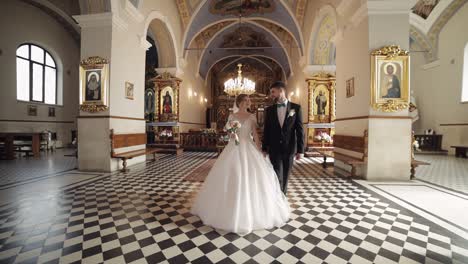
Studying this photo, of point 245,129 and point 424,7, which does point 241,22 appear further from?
point 245,129

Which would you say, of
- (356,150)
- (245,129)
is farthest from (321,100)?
(245,129)

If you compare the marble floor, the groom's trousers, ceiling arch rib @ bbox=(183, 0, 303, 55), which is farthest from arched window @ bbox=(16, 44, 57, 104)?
the marble floor

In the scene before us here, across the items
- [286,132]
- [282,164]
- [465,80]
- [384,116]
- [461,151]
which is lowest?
[461,151]

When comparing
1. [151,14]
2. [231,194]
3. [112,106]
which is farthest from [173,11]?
[231,194]

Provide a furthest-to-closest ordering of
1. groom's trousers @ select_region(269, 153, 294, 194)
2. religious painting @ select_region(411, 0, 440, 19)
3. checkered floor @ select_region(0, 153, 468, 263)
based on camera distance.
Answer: religious painting @ select_region(411, 0, 440, 19) → groom's trousers @ select_region(269, 153, 294, 194) → checkered floor @ select_region(0, 153, 468, 263)

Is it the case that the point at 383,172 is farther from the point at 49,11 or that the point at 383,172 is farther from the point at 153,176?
the point at 49,11

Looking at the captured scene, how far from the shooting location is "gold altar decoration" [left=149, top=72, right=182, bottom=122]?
11.5 meters

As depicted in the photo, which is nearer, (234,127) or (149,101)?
(234,127)

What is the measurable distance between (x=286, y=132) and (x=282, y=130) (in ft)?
0.23

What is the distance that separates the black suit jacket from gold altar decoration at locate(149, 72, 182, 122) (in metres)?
9.09

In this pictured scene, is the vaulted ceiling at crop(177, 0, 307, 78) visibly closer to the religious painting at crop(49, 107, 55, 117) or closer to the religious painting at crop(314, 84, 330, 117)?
the religious painting at crop(314, 84, 330, 117)

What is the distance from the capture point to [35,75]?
11.8 metres

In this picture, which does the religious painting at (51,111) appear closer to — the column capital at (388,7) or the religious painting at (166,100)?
the religious painting at (166,100)

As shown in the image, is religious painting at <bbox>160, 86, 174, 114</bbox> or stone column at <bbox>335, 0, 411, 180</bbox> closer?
stone column at <bbox>335, 0, 411, 180</bbox>
